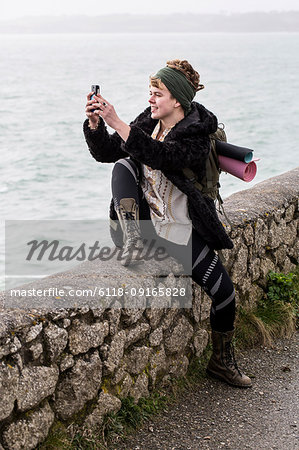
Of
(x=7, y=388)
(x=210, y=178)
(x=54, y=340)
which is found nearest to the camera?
(x=7, y=388)

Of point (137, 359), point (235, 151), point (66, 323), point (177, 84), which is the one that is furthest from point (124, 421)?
point (177, 84)

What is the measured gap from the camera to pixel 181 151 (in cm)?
310

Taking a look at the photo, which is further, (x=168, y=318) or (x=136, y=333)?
(x=168, y=318)

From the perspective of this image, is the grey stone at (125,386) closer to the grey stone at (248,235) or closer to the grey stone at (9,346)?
the grey stone at (9,346)

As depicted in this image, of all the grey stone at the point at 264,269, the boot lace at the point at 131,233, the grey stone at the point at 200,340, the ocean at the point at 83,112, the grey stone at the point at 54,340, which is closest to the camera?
the grey stone at the point at 54,340

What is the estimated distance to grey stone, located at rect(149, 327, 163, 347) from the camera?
10.8 ft

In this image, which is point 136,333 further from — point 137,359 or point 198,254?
point 198,254

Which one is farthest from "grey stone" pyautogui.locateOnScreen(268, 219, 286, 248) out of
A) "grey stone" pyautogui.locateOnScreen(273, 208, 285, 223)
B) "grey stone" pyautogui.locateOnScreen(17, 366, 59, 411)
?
"grey stone" pyautogui.locateOnScreen(17, 366, 59, 411)

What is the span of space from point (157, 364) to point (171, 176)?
98 cm

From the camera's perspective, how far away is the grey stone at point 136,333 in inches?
123

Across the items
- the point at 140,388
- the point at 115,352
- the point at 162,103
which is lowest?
the point at 140,388

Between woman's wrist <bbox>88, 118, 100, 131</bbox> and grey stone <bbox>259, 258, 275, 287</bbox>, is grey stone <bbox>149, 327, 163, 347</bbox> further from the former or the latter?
grey stone <bbox>259, 258, 275, 287</bbox>

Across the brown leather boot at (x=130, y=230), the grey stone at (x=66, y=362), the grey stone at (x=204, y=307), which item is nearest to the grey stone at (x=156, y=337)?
the brown leather boot at (x=130, y=230)

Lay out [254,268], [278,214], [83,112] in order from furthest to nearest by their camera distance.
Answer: [83,112] < [278,214] < [254,268]
